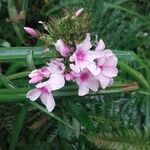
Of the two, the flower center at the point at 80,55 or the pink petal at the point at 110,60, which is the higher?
the flower center at the point at 80,55

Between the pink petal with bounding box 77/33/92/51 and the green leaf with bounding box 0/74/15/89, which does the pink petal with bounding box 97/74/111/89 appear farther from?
the green leaf with bounding box 0/74/15/89

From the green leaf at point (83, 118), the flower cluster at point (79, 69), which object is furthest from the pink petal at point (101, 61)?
the green leaf at point (83, 118)

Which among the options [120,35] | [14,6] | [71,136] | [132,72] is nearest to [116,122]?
[71,136]

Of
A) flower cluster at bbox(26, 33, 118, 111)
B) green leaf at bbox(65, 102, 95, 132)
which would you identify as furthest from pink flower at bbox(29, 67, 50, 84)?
green leaf at bbox(65, 102, 95, 132)

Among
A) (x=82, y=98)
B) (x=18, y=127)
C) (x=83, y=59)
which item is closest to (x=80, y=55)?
(x=83, y=59)

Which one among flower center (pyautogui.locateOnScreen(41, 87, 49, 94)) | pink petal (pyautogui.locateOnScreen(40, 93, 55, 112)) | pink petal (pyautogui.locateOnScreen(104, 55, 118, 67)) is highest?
pink petal (pyautogui.locateOnScreen(104, 55, 118, 67))

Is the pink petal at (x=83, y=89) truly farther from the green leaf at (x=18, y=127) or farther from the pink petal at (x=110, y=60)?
the green leaf at (x=18, y=127)

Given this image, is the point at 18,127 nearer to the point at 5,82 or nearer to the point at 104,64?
the point at 5,82
